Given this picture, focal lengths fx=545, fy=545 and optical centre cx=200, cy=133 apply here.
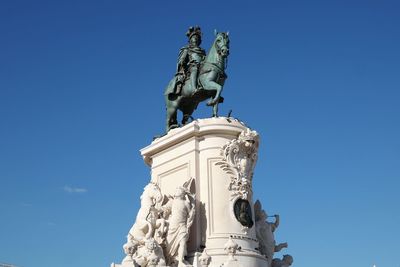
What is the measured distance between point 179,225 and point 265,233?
3.04 metres

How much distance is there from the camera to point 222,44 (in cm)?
1741

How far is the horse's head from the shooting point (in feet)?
56.9

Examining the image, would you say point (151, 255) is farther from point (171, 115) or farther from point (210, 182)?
point (171, 115)

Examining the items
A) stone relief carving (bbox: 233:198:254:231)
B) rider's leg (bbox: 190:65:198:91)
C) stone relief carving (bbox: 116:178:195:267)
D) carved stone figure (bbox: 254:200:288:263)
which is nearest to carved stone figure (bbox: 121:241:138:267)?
stone relief carving (bbox: 116:178:195:267)

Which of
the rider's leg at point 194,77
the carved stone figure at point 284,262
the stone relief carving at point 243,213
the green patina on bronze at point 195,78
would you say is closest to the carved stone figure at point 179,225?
the stone relief carving at point 243,213

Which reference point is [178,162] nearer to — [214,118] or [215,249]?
[214,118]

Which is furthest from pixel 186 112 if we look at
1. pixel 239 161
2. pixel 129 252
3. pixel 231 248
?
pixel 231 248

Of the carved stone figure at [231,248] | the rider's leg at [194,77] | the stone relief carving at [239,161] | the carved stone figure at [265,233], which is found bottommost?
the carved stone figure at [231,248]

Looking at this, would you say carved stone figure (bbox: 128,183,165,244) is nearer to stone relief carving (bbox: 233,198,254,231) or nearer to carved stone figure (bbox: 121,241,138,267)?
carved stone figure (bbox: 121,241,138,267)

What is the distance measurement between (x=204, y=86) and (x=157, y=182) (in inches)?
135

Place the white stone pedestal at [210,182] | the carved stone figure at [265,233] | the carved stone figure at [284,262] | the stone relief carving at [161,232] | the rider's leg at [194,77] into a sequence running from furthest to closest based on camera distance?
the rider's leg at [194,77] < the carved stone figure at [284,262] < the carved stone figure at [265,233] < the white stone pedestal at [210,182] < the stone relief carving at [161,232]

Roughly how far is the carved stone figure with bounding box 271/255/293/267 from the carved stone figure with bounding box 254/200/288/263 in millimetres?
313

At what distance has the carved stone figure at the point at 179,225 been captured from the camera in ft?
49.0

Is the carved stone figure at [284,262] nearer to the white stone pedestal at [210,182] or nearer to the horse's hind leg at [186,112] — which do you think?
the white stone pedestal at [210,182]
